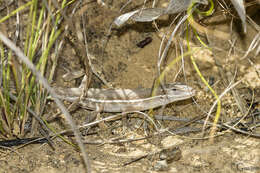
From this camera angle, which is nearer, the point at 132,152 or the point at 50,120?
the point at 132,152

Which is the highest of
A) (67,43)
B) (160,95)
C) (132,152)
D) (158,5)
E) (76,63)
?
(158,5)

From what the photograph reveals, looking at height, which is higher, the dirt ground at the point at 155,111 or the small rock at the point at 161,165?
the dirt ground at the point at 155,111

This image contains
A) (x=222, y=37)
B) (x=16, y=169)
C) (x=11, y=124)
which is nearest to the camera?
(x=16, y=169)

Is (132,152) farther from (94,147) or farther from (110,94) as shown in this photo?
(110,94)

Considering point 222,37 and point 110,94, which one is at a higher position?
point 222,37

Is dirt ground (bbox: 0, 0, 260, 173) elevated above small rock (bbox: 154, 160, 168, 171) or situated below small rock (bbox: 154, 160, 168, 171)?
above

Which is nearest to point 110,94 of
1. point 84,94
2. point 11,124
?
point 84,94

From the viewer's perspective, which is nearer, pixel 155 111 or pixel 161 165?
pixel 161 165

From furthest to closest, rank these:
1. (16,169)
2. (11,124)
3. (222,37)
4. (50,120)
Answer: (222,37) < (50,120) < (11,124) < (16,169)
